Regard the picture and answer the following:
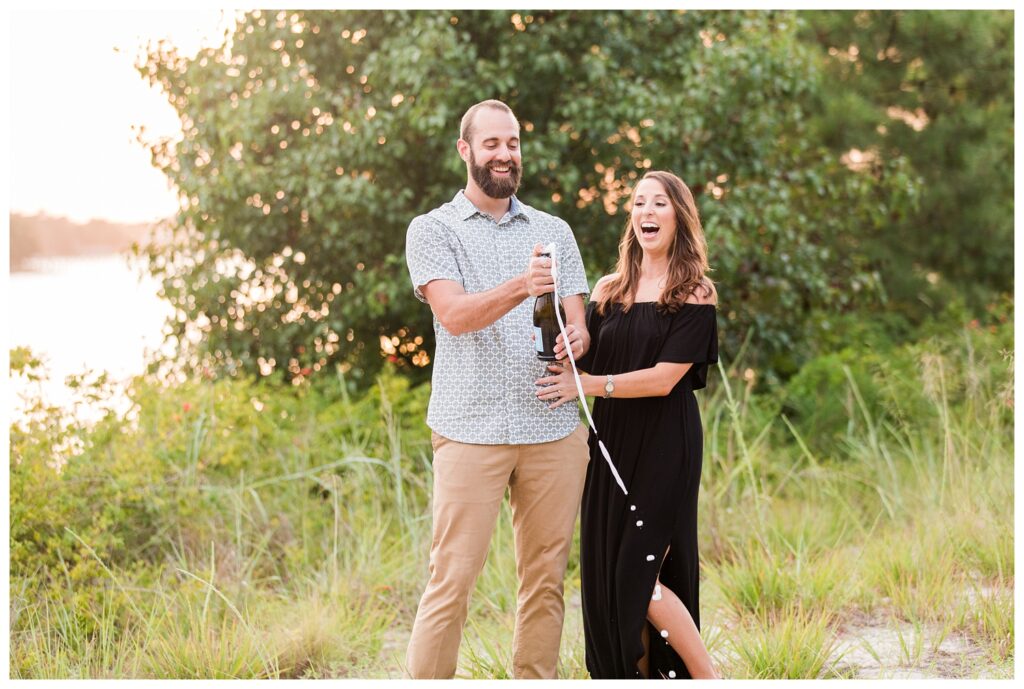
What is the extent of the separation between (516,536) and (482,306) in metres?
0.88

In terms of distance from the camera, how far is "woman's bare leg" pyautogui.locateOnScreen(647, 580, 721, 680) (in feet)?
11.1

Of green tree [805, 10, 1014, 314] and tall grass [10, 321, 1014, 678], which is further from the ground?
green tree [805, 10, 1014, 314]

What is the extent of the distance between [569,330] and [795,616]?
5.78 ft

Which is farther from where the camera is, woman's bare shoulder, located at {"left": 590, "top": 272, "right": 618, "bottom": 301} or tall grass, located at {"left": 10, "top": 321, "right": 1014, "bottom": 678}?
tall grass, located at {"left": 10, "top": 321, "right": 1014, "bottom": 678}

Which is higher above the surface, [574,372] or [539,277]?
[539,277]

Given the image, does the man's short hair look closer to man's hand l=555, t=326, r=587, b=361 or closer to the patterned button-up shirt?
the patterned button-up shirt

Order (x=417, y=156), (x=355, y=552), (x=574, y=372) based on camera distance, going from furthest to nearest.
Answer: (x=417, y=156), (x=355, y=552), (x=574, y=372)

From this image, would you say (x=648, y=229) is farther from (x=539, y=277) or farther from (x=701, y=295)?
(x=539, y=277)

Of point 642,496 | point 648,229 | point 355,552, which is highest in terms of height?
point 648,229

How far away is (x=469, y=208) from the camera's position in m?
3.47

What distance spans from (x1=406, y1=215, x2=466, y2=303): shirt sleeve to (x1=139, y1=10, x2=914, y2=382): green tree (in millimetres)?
3075

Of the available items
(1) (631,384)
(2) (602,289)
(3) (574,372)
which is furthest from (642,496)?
(2) (602,289)

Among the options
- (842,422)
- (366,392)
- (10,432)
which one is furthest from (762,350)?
(10,432)

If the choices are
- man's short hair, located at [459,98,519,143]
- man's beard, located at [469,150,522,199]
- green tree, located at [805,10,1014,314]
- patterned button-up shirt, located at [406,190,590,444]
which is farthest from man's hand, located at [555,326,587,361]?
green tree, located at [805,10,1014,314]
